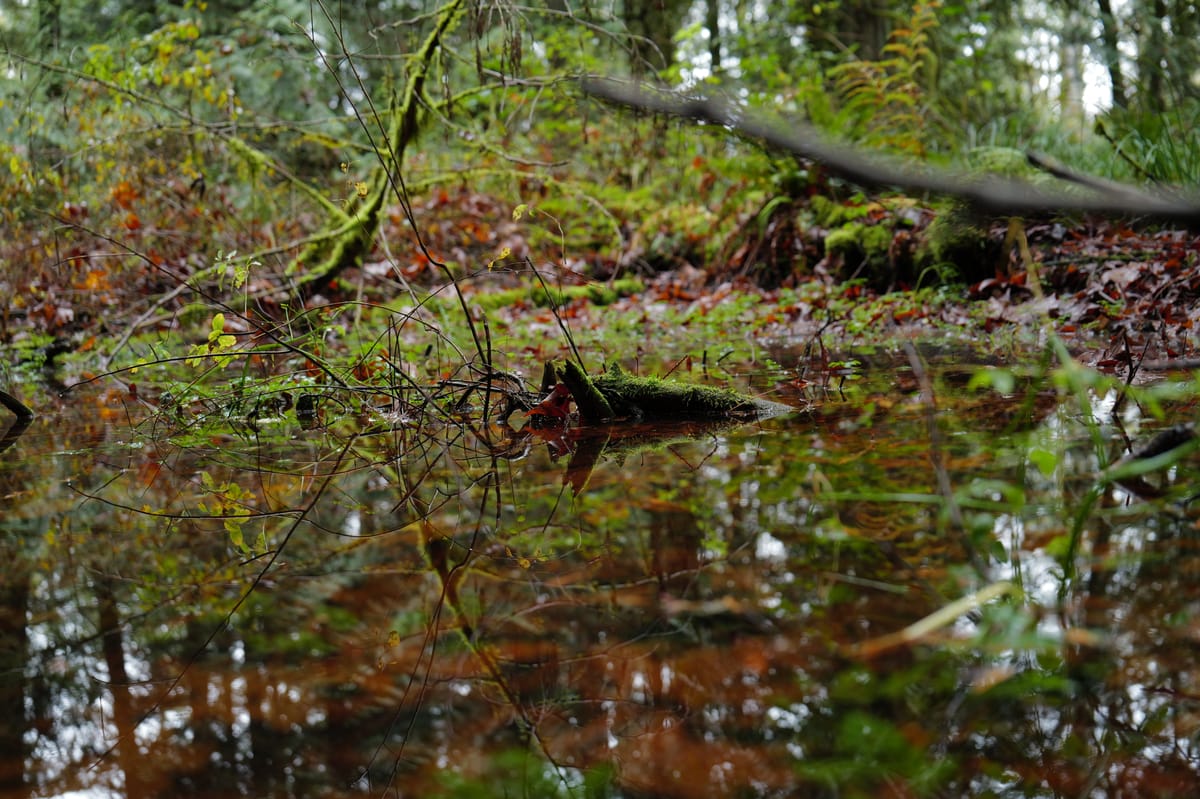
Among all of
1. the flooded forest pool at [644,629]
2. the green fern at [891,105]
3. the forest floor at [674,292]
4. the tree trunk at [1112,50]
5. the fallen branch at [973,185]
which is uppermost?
the tree trunk at [1112,50]

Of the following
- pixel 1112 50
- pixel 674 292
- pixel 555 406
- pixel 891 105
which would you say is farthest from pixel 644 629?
pixel 1112 50

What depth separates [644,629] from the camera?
4.58 feet

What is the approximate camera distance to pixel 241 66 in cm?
1059

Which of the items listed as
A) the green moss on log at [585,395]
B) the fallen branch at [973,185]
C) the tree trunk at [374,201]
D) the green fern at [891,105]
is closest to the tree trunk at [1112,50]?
the green fern at [891,105]

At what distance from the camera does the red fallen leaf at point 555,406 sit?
10.6 feet

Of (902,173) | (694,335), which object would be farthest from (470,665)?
(694,335)

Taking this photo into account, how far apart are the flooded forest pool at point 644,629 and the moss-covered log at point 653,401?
2.19 feet

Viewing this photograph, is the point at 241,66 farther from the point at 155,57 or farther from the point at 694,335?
the point at 694,335

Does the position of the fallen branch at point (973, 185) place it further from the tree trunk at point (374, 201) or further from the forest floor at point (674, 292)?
the tree trunk at point (374, 201)

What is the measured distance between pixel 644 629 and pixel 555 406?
1904 mm

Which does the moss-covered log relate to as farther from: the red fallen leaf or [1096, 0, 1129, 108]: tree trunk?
[1096, 0, 1129, 108]: tree trunk

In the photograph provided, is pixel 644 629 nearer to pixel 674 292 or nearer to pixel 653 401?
pixel 653 401

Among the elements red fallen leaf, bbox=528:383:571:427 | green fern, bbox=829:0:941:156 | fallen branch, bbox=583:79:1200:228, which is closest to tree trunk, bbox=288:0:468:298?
red fallen leaf, bbox=528:383:571:427

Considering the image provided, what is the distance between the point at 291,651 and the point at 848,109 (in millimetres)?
8710
